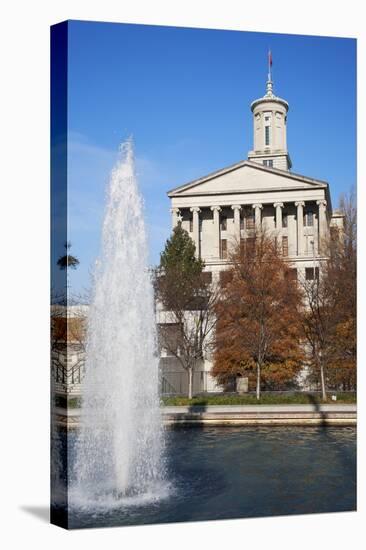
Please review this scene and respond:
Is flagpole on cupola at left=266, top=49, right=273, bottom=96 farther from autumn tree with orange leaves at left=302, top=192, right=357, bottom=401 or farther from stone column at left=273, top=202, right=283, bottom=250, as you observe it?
stone column at left=273, top=202, right=283, bottom=250

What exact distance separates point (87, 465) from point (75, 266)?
2487 mm

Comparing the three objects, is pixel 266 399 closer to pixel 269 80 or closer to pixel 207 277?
pixel 207 277

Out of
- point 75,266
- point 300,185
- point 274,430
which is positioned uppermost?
point 300,185

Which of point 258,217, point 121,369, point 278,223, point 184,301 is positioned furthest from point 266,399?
point 121,369

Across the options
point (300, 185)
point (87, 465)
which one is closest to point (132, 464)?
point (87, 465)

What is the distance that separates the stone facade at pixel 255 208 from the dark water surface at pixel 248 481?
1057 cm

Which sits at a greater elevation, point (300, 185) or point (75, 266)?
point (300, 185)

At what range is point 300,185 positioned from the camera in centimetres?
2550

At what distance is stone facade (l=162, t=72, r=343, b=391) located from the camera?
26141 millimetres

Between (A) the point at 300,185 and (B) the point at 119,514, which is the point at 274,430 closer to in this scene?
(B) the point at 119,514

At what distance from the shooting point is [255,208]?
94.8 ft

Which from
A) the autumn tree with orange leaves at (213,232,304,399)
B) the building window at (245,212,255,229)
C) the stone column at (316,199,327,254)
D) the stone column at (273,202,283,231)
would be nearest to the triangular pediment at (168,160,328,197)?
the stone column at (273,202,283,231)

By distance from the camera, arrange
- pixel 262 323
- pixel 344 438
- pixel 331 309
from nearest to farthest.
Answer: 1. pixel 344 438
2. pixel 331 309
3. pixel 262 323

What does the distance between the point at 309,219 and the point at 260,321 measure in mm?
7370
